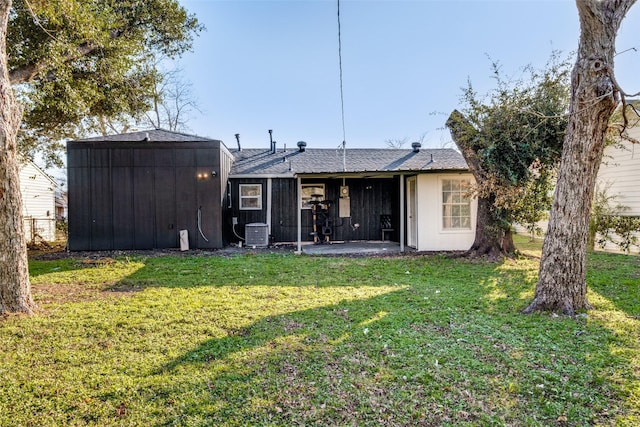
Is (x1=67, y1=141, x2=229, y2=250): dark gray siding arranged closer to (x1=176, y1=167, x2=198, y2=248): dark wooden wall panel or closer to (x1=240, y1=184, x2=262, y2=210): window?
(x1=176, y1=167, x2=198, y2=248): dark wooden wall panel

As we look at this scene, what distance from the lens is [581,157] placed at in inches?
157

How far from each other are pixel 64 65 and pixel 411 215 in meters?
9.51

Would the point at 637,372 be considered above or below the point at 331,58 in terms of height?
below

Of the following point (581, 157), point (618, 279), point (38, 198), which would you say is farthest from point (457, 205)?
point (38, 198)

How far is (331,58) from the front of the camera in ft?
34.4

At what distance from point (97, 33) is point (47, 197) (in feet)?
49.6

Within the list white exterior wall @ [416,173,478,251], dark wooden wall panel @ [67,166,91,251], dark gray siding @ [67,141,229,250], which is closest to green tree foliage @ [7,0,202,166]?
dark gray siding @ [67,141,229,250]

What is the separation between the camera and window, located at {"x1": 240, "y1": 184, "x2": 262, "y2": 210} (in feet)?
38.1

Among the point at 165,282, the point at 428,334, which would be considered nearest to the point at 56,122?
the point at 165,282

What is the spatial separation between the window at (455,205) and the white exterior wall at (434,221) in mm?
107

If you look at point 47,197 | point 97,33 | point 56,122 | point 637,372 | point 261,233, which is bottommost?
point 637,372

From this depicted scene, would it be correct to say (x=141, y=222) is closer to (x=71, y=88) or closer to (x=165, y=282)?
(x=71, y=88)

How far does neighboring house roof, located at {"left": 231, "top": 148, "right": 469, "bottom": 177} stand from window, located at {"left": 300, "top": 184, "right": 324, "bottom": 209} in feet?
1.90

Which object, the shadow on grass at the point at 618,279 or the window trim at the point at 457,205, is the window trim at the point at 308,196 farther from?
the shadow on grass at the point at 618,279
